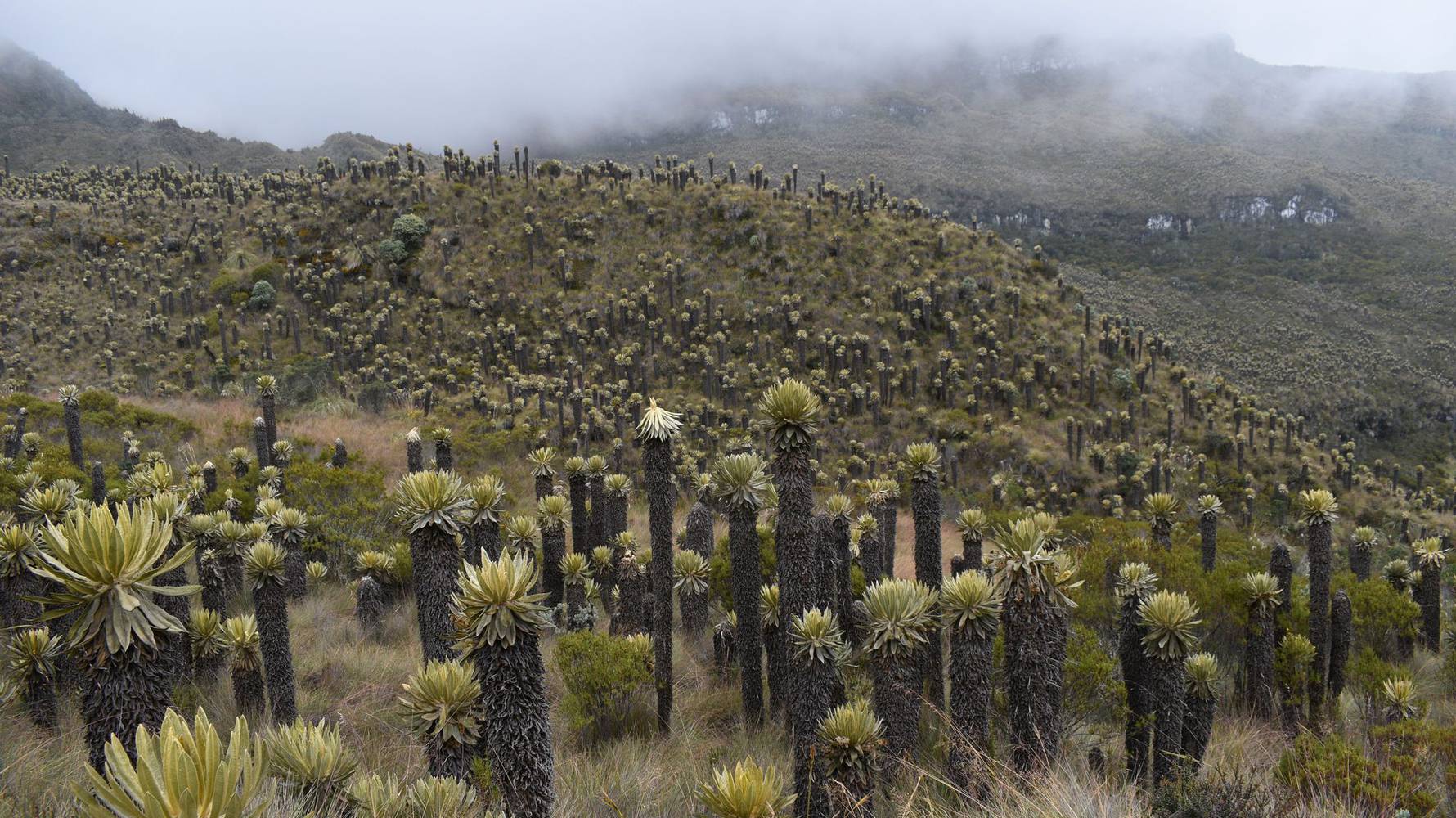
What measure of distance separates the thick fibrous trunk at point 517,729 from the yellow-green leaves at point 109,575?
7.54ft

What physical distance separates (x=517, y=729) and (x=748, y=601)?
15.3 feet

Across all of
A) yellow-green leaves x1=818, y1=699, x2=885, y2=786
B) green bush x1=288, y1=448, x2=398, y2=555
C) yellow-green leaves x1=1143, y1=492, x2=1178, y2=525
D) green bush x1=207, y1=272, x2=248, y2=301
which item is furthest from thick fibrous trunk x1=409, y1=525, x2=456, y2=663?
green bush x1=207, y1=272, x2=248, y2=301

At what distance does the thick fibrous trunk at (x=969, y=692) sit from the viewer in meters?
7.86

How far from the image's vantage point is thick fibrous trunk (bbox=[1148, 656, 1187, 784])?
866cm

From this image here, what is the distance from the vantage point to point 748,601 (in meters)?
9.96

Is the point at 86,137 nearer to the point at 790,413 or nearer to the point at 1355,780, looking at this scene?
the point at 790,413

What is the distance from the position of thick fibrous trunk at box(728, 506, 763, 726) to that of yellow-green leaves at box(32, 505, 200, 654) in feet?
20.3

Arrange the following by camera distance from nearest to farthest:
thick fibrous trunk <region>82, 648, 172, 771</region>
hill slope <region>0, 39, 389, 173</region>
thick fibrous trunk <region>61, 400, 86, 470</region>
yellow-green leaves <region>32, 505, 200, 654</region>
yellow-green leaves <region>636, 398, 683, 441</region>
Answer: yellow-green leaves <region>32, 505, 200, 654</region> → thick fibrous trunk <region>82, 648, 172, 771</region> → yellow-green leaves <region>636, 398, 683, 441</region> → thick fibrous trunk <region>61, 400, 86, 470</region> → hill slope <region>0, 39, 389, 173</region>

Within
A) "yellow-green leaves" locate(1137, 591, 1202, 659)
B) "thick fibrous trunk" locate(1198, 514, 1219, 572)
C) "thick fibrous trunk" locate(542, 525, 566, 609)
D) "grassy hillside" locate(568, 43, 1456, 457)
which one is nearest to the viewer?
"yellow-green leaves" locate(1137, 591, 1202, 659)

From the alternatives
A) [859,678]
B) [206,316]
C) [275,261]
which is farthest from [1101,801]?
[275,261]

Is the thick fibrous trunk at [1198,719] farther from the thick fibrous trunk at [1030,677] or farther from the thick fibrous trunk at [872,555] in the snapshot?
the thick fibrous trunk at [872,555]

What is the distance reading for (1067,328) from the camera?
44250 millimetres

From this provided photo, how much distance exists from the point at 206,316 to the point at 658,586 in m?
46.7

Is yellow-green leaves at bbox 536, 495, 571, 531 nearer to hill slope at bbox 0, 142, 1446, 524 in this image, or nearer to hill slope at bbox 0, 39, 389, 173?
hill slope at bbox 0, 142, 1446, 524
